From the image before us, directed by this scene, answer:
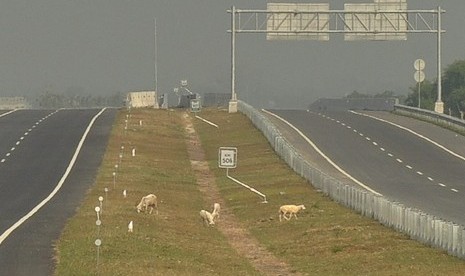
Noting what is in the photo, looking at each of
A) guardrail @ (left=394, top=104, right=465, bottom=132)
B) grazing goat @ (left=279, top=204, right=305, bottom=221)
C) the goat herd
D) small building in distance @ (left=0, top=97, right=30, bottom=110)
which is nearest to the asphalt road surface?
the goat herd

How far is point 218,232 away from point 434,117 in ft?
211

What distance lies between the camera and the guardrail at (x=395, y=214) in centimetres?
3588

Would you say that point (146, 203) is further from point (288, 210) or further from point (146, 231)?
point (146, 231)

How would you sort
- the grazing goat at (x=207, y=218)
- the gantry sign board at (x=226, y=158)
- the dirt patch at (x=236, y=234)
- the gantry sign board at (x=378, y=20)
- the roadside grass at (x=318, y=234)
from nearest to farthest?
the roadside grass at (x=318, y=234) < the dirt patch at (x=236, y=234) < the grazing goat at (x=207, y=218) < the gantry sign board at (x=226, y=158) < the gantry sign board at (x=378, y=20)

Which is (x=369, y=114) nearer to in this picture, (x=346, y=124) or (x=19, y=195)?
(x=346, y=124)

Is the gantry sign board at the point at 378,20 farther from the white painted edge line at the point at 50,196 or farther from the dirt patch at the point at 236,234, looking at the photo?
the dirt patch at the point at 236,234

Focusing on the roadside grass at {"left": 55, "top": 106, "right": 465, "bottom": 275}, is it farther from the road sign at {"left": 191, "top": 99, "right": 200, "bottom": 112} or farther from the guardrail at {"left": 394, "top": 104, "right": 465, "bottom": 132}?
the road sign at {"left": 191, "top": 99, "right": 200, "bottom": 112}

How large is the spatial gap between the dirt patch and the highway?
21.4 feet

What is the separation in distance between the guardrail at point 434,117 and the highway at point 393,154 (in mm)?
863

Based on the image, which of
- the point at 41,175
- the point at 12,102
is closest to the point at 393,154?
the point at 41,175

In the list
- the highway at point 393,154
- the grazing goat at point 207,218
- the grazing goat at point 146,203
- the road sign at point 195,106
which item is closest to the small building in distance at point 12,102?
the road sign at point 195,106

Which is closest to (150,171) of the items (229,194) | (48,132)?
(229,194)

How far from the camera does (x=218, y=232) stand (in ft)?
158

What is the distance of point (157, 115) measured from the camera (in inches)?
4734
